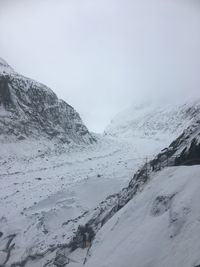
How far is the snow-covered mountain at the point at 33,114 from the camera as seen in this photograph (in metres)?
46.5

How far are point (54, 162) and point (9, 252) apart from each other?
61.3ft

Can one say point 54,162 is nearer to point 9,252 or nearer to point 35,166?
point 35,166

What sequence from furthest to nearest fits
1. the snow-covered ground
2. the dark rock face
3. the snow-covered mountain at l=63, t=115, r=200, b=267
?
the snow-covered ground → the dark rock face → the snow-covered mountain at l=63, t=115, r=200, b=267

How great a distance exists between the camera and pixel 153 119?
12375cm

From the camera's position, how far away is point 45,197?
2695 cm

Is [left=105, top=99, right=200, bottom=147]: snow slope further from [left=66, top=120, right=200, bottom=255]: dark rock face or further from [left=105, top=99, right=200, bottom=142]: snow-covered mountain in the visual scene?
[left=66, top=120, right=200, bottom=255]: dark rock face

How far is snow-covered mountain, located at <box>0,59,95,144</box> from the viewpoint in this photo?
4650cm

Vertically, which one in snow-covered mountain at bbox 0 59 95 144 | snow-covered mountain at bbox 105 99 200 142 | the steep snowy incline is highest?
snow-covered mountain at bbox 105 99 200 142

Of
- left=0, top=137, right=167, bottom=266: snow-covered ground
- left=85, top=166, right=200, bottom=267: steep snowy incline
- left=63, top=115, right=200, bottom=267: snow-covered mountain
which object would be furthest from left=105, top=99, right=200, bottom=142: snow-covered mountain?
left=85, top=166, right=200, bottom=267: steep snowy incline

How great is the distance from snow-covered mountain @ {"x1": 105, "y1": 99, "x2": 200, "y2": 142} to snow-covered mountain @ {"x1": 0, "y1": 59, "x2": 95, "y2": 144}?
34263 mm

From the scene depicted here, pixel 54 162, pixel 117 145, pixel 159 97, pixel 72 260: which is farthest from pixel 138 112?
pixel 72 260

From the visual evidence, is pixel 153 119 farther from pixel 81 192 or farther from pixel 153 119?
pixel 81 192

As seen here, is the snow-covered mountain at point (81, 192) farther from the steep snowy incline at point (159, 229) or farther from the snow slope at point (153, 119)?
the snow slope at point (153, 119)

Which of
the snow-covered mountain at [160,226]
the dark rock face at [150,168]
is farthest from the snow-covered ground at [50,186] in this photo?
the snow-covered mountain at [160,226]
